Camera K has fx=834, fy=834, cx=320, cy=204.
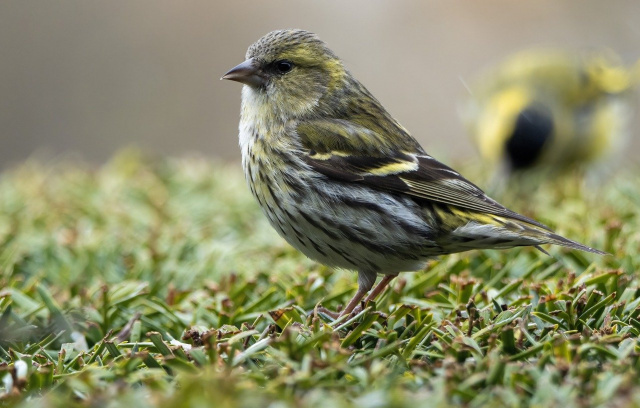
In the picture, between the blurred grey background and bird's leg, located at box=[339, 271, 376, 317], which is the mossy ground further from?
the blurred grey background

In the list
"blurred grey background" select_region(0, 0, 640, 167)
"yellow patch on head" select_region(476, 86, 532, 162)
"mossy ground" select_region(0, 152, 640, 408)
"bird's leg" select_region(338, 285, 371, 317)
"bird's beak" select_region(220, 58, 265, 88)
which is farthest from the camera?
"blurred grey background" select_region(0, 0, 640, 167)

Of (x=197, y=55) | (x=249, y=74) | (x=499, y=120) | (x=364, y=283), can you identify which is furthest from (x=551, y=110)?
(x=197, y=55)

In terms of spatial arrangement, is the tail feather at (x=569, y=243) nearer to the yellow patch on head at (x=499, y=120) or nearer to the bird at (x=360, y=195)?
the bird at (x=360, y=195)

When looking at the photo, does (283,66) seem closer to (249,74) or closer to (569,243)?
(249,74)

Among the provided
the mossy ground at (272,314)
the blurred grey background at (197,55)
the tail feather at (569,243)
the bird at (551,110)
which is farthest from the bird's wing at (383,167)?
the blurred grey background at (197,55)

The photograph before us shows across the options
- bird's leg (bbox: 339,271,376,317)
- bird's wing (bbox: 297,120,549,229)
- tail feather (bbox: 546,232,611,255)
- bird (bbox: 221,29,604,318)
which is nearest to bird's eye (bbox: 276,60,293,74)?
bird (bbox: 221,29,604,318)
